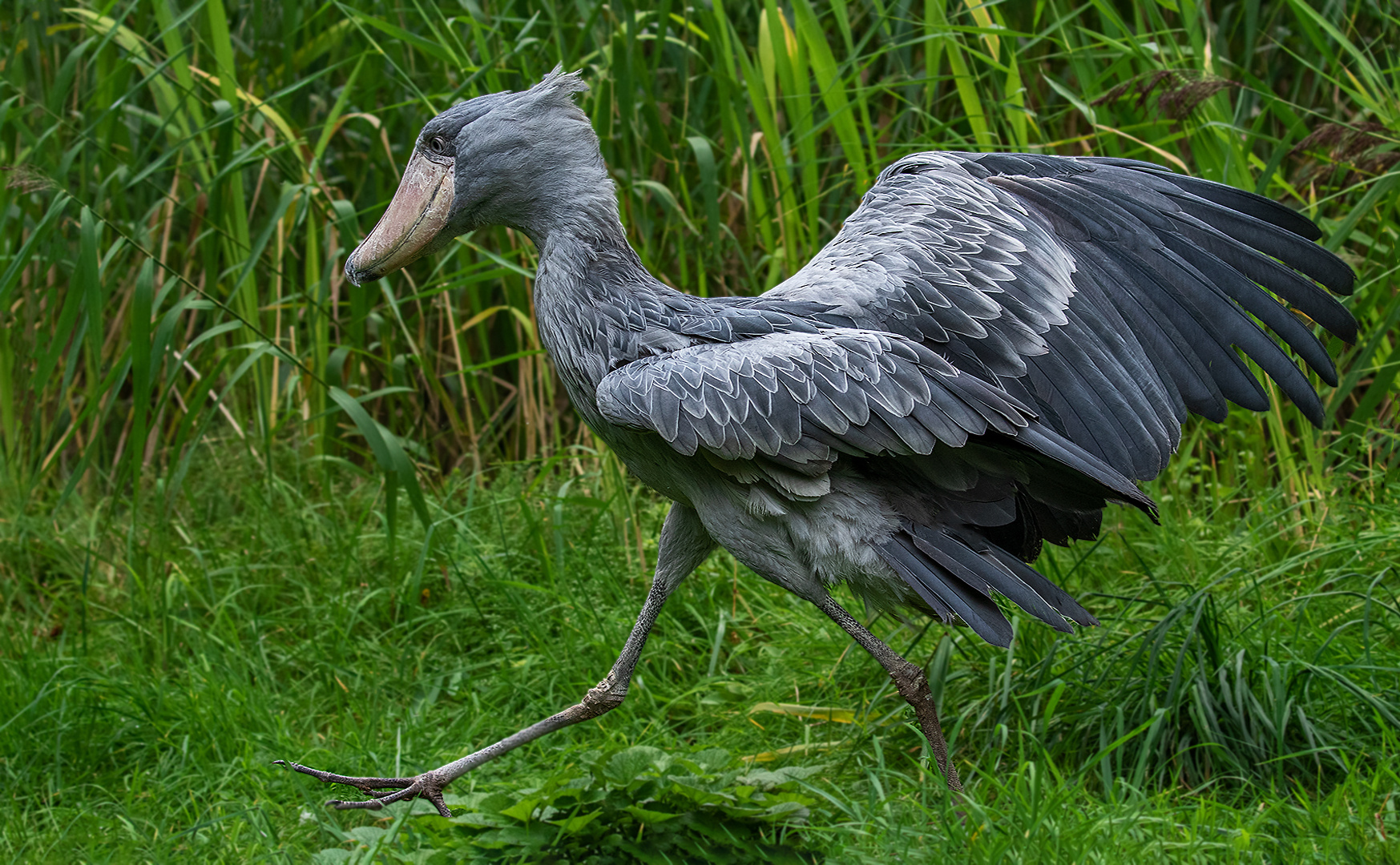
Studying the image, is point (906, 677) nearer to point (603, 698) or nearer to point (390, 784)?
Result: point (603, 698)

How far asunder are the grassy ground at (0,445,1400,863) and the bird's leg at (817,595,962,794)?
9cm

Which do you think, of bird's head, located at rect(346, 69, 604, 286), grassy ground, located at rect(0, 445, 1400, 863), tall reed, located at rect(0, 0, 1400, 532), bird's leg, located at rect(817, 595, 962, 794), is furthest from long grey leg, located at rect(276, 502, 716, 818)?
tall reed, located at rect(0, 0, 1400, 532)

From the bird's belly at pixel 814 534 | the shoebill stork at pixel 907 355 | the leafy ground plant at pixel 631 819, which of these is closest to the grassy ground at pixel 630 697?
the leafy ground plant at pixel 631 819

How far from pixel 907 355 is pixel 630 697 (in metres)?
1.40

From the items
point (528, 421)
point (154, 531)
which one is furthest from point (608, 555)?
point (154, 531)

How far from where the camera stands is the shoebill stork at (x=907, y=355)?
2.35m

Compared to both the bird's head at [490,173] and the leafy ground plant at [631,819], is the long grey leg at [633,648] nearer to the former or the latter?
the leafy ground plant at [631,819]

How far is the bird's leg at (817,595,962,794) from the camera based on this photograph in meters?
2.49

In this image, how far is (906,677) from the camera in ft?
8.20

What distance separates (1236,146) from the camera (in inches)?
134

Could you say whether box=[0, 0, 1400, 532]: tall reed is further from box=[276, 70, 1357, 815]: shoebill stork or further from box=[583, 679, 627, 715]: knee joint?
box=[583, 679, 627, 715]: knee joint

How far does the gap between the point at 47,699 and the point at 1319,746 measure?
2980mm

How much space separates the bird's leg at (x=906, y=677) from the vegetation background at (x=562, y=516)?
14 centimetres

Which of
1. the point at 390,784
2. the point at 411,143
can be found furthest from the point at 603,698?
the point at 411,143
